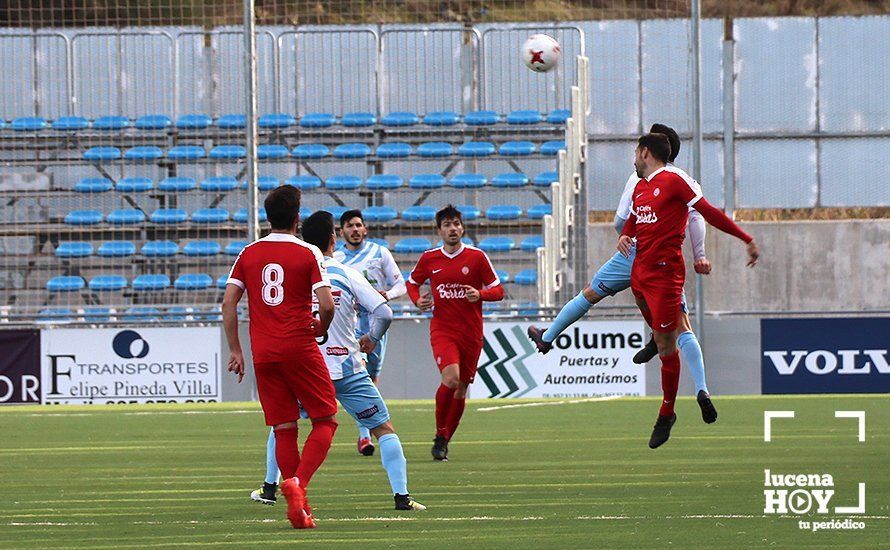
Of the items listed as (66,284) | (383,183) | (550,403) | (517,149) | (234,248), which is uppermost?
(517,149)

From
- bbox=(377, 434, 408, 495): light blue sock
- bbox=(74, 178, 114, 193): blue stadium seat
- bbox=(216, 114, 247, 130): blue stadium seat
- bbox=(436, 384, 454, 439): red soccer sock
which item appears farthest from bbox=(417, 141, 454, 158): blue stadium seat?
bbox=(377, 434, 408, 495): light blue sock

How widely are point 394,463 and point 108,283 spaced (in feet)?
58.0

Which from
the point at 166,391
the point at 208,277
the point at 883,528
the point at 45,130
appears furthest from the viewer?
the point at 45,130

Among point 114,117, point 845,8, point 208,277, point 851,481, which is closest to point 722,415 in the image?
point 851,481

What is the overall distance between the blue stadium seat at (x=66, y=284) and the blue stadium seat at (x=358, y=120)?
5.73m

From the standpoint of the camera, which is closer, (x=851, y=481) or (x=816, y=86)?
(x=851, y=481)

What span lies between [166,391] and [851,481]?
1382 centimetres

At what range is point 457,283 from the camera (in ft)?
42.5

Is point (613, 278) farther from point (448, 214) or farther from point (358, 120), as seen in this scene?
point (358, 120)

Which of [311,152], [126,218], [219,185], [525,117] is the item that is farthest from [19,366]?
[525,117]

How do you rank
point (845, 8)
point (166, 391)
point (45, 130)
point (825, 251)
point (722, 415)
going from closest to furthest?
1. point (722, 415)
2. point (166, 391)
3. point (45, 130)
4. point (825, 251)
5. point (845, 8)

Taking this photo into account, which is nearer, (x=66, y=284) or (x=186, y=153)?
(x=66, y=284)

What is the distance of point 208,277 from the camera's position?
2509 cm

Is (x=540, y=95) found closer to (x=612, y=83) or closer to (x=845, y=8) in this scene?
(x=612, y=83)
